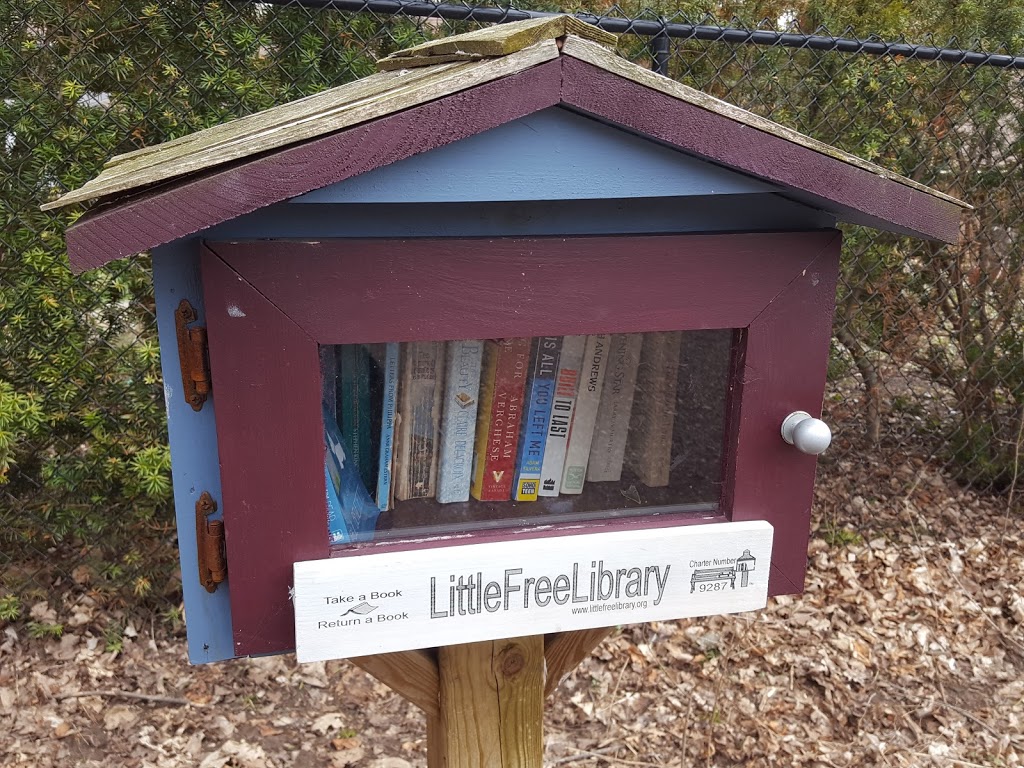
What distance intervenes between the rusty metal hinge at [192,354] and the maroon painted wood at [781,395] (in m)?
0.79

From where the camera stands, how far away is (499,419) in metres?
1.37

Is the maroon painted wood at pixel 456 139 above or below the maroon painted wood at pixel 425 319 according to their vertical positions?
above

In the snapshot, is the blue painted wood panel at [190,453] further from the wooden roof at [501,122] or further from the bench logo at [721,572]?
the bench logo at [721,572]

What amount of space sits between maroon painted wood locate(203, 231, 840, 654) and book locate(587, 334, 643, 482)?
121mm

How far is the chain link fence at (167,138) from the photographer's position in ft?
8.16

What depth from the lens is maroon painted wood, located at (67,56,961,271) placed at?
0.92 metres

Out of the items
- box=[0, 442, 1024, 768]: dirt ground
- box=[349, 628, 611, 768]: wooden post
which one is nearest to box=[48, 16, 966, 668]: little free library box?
box=[349, 628, 611, 768]: wooden post

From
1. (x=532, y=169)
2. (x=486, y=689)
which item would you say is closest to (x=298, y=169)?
(x=532, y=169)

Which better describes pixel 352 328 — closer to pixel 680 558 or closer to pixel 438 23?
pixel 680 558

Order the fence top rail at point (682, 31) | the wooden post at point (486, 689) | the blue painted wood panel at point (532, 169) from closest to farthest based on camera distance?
1. the blue painted wood panel at point (532, 169)
2. the wooden post at point (486, 689)
3. the fence top rail at point (682, 31)

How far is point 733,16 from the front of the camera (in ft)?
11.8

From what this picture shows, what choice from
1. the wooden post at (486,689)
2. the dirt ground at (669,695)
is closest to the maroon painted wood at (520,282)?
the wooden post at (486,689)

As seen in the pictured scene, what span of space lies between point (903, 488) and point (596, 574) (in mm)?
3182

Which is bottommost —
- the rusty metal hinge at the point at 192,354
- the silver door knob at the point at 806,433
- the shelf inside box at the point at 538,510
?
the shelf inside box at the point at 538,510
